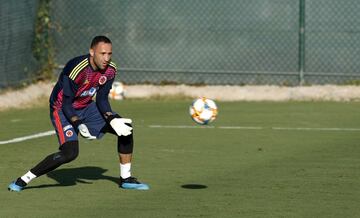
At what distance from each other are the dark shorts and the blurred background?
8057 millimetres

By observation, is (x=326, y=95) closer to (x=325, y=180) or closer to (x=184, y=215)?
(x=325, y=180)

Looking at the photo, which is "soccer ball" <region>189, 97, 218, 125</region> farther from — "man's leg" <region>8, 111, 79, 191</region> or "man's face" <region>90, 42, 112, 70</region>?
"man's leg" <region>8, 111, 79, 191</region>

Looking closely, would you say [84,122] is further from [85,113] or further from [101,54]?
[101,54]

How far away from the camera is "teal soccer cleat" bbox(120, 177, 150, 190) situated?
9.71 meters

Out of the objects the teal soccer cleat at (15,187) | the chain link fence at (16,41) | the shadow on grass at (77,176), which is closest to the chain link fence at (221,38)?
the chain link fence at (16,41)

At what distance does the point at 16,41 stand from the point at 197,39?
3.49 metres

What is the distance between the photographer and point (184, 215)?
8.34m

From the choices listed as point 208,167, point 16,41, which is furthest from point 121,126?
point 16,41

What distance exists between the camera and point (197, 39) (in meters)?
18.9

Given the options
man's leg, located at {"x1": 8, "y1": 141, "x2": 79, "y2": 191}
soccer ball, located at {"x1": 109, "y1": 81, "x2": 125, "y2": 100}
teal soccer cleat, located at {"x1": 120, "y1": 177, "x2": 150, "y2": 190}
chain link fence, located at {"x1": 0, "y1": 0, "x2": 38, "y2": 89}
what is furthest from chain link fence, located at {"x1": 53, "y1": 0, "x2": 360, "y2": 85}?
man's leg, located at {"x1": 8, "y1": 141, "x2": 79, "y2": 191}

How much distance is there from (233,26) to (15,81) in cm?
432

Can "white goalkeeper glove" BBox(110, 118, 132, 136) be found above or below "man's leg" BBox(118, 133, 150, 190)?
above

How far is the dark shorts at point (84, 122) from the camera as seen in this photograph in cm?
965

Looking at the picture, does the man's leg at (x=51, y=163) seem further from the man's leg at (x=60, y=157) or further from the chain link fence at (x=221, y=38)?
the chain link fence at (x=221, y=38)
